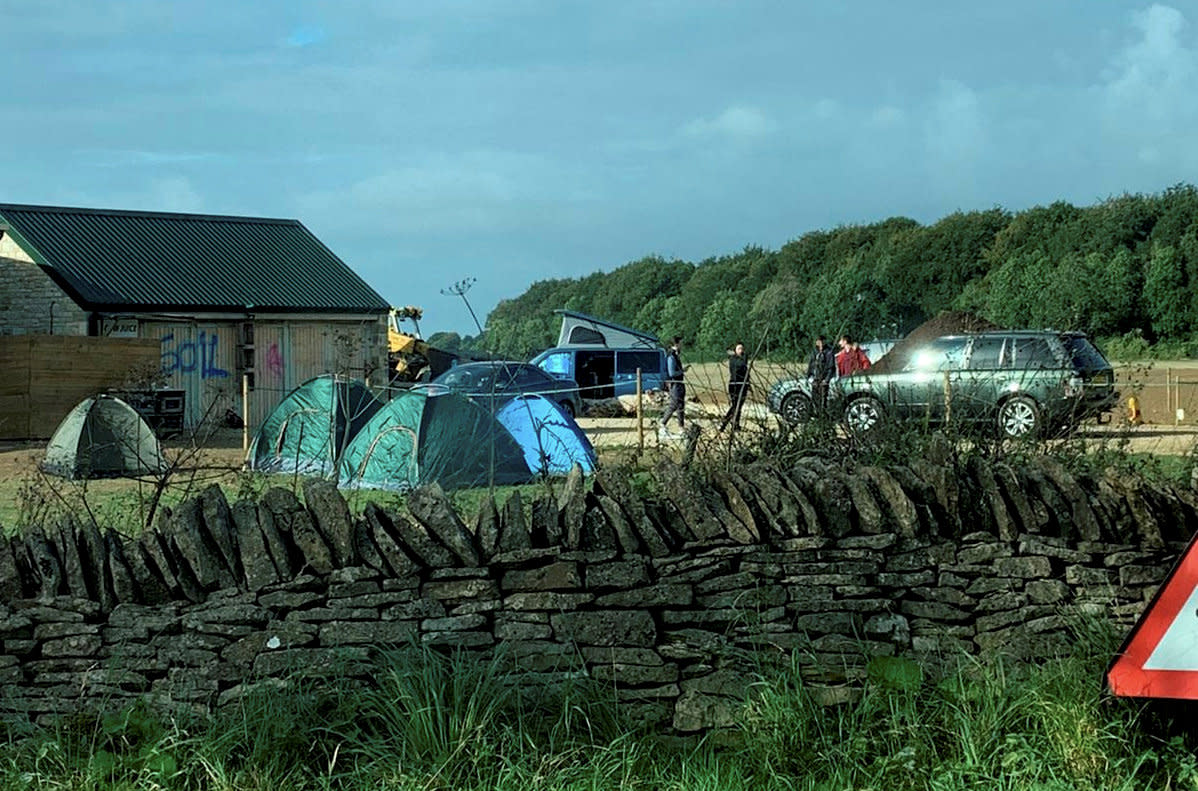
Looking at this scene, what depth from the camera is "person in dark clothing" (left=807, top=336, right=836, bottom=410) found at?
7906 millimetres

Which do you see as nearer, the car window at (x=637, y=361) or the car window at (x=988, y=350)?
the car window at (x=988, y=350)

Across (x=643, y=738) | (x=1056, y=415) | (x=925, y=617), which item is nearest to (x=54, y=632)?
(x=643, y=738)

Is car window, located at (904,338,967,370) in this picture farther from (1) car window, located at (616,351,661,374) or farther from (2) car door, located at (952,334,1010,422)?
(1) car window, located at (616,351,661,374)

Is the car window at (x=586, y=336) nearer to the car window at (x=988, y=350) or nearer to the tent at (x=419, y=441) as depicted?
the car window at (x=988, y=350)

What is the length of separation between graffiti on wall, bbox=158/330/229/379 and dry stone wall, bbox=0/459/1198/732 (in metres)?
27.9

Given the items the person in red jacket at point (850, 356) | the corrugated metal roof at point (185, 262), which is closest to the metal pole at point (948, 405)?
the person in red jacket at point (850, 356)

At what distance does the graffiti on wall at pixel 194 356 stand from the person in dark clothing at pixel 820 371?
84.3ft

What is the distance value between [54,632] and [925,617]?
135 inches

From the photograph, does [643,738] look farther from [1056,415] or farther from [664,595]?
[1056,415]

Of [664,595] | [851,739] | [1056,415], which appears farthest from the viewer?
[1056,415]

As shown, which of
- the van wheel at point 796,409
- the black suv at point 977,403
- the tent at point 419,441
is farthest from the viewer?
the tent at point 419,441

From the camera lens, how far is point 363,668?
5.33 m

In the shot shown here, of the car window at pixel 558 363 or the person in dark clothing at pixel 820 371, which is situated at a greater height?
the car window at pixel 558 363

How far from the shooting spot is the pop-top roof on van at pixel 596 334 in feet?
124
